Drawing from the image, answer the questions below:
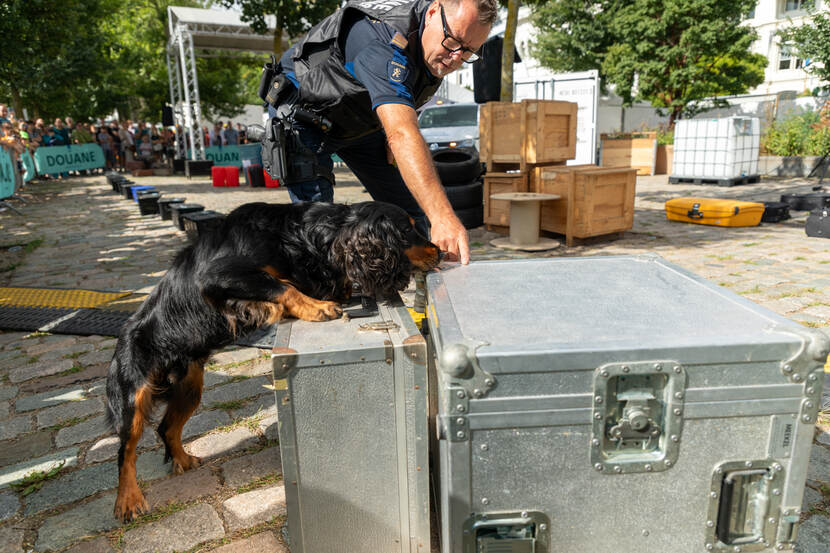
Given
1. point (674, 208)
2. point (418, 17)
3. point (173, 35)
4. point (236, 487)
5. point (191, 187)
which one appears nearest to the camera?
point (236, 487)

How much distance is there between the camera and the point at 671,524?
4.52ft

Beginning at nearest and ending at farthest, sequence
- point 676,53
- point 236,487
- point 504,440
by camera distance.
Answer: point 504,440, point 236,487, point 676,53

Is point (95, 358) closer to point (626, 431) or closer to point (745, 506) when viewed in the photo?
point (626, 431)

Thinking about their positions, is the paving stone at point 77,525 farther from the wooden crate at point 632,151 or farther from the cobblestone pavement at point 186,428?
the wooden crate at point 632,151

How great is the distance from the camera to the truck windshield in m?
12.4

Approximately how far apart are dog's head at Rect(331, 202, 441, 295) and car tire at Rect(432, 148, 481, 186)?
5.64 meters

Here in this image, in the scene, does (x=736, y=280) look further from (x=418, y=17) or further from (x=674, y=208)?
(x=418, y=17)

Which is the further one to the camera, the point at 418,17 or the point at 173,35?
the point at 173,35

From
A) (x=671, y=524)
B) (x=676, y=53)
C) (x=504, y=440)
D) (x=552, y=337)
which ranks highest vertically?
(x=676, y=53)

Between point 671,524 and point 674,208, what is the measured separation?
771 cm

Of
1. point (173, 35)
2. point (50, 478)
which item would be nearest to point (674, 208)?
point (50, 478)

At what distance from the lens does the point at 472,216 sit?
26.9 feet

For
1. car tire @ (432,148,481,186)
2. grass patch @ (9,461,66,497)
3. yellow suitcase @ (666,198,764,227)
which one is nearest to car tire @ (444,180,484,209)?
car tire @ (432,148,481,186)

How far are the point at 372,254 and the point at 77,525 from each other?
1.53m
